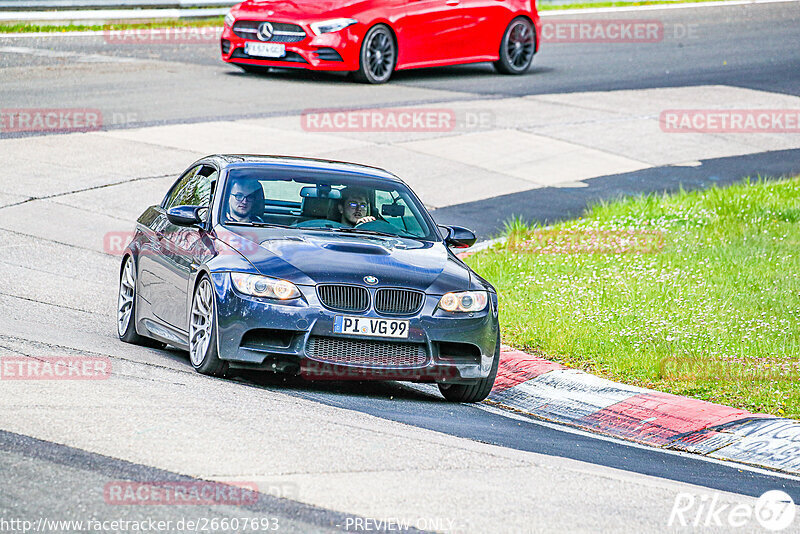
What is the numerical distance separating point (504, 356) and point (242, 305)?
242 centimetres

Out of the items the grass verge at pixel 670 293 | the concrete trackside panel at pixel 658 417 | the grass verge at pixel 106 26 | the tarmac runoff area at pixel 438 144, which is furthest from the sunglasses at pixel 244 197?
the grass verge at pixel 106 26

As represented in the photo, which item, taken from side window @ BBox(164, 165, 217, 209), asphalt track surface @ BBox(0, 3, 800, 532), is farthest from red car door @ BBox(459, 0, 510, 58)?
side window @ BBox(164, 165, 217, 209)

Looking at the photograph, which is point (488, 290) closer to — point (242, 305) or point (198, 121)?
point (242, 305)

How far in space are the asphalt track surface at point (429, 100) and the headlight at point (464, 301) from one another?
25.1 inches

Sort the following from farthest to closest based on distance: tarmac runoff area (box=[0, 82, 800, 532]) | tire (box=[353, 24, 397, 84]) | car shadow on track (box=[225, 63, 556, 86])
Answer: car shadow on track (box=[225, 63, 556, 86]), tire (box=[353, 24, 397, 84]), tarmac runoff area (box=[0, 82, 800, 532])

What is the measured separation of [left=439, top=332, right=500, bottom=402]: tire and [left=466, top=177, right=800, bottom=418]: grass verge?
3.45ft

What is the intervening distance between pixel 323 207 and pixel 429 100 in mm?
11814

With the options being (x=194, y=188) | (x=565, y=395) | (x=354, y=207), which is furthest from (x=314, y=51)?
(x=565, y=395)

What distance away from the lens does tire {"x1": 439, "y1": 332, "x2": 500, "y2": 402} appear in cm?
866

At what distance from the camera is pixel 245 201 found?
30.1 ft

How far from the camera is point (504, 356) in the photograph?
9.73 meters

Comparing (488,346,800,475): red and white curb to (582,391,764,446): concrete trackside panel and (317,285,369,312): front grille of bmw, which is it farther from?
(317,285,369,312): front grille of bmw

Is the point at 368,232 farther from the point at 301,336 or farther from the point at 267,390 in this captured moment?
the point at 267,390

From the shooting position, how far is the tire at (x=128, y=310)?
977cm
